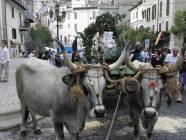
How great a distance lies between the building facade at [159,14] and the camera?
1624 inches

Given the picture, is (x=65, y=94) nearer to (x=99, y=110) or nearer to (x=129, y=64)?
(x=99, y=110)

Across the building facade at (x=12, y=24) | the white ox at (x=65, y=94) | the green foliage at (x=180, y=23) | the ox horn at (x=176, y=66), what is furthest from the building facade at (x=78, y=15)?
the ox horn at (x=176, y=66)

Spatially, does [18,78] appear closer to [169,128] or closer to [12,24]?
[169,128]

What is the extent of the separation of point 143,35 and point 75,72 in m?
41.2

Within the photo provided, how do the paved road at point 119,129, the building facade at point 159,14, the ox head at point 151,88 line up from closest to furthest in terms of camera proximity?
the ox head at point 151,88 < the paved road at point 119,129 < the building facade at point 159,14

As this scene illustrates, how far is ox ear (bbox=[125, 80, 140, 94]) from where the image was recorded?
5.61 meters

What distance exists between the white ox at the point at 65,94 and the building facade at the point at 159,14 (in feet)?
119

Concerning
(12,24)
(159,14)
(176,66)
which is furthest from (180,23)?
(176,66)

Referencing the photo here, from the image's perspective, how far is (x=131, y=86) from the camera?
18.9 ft

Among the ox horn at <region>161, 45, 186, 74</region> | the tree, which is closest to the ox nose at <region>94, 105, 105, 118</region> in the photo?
the ox horn at <region>161, 45, 186, 74</region>

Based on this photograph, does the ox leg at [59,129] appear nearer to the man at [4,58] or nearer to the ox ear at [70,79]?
the ox ear at [70,79]

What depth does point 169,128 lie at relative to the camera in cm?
806

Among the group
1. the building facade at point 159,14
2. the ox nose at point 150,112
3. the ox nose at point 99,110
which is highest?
the building facade at point 159,14

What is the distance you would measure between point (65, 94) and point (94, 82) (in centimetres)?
68
